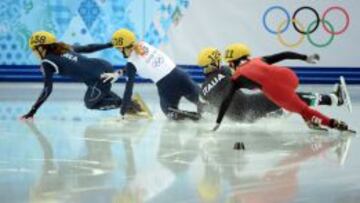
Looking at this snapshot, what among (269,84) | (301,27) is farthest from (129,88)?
(301,27)

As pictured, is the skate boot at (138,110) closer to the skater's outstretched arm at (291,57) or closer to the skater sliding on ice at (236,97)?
the skater sliding on ice at (236,97)

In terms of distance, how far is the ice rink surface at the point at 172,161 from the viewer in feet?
14.3

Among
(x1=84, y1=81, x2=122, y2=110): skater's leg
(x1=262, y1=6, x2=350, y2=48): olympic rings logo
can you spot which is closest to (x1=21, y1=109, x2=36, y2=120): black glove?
(x1=84, y1=81, x2=122, y2=110): skater's leg

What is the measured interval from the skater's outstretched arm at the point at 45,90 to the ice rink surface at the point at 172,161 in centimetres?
12

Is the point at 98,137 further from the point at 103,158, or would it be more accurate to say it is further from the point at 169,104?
the point at 169,104

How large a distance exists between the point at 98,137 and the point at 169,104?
2.04 m

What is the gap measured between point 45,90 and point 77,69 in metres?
0.70

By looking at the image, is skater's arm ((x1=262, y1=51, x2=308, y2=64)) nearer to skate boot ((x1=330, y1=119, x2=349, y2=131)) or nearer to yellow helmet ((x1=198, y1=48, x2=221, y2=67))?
skate boot ((x1=330, y1=119, x2=349, y2=131))

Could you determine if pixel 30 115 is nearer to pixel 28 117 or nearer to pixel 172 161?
pixel 28 117

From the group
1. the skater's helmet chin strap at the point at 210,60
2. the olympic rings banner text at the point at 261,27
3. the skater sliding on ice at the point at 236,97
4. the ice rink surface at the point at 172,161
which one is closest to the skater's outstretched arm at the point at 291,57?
the skater sliding on ice at the point at 236,97

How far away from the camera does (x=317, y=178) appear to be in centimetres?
483

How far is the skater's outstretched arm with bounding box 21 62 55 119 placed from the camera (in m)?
8.62

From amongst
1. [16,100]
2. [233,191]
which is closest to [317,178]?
[233,191]

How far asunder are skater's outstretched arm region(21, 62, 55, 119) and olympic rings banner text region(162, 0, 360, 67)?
19.4 feet
